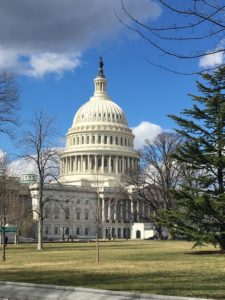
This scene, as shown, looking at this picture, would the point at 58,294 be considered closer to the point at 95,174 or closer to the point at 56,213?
the point at 56,213

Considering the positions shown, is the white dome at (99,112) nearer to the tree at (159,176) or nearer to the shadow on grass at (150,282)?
the tree at (159,176)

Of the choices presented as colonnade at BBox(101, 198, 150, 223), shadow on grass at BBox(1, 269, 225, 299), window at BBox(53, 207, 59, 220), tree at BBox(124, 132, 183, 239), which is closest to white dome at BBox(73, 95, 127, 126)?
colonnade at BBox(101, 198, 150, 223)

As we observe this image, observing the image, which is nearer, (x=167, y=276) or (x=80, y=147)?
(x=167, y=276)

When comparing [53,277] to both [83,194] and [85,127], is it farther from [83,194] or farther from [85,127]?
[85,127]

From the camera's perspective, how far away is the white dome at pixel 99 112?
164 metres

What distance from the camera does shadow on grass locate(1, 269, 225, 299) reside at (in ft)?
48.1

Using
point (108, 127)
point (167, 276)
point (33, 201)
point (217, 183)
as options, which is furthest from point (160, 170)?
point (108, 127)

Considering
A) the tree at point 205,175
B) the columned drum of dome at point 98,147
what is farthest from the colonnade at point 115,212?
the tree at point 205,175

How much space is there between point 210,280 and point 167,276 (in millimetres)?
1994

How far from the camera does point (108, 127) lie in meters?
163

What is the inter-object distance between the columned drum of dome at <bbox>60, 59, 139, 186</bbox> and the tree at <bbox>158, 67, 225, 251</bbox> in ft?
377

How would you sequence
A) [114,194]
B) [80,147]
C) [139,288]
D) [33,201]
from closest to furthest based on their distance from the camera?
[139,288], [33,201], [114,194], [80,147]

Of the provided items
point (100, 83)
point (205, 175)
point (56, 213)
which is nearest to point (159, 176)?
point (205, 175)

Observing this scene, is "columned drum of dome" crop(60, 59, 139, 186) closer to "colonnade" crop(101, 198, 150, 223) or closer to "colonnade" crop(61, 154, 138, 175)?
"colonnade" crop(61, 154, 138, 175)
